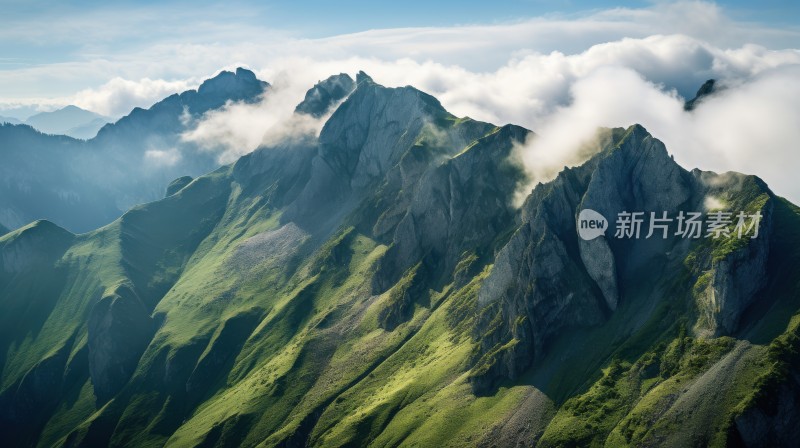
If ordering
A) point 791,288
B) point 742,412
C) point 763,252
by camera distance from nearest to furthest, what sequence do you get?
point 742,412 → point 791,288 → point 763,252

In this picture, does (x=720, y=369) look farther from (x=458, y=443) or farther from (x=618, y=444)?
(x=458, y=443)

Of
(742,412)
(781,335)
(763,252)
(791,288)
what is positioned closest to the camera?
(742,412)

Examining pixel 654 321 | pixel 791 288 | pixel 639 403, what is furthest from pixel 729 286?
pixel 639 403

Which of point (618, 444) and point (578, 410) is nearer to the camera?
point (618, 444)

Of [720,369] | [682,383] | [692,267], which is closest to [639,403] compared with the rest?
[682,383]

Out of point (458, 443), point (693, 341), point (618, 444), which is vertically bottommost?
point (458, 443)

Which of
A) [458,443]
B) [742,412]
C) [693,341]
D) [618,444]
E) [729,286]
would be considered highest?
[729,286]

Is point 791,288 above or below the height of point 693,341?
above

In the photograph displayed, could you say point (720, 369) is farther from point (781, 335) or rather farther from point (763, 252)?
point (763, 252)

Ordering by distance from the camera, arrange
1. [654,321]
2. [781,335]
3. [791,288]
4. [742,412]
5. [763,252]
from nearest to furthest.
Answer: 1. [742,412]
2. [781,335]
3. [791,288]
4. [763,252]
5. [654,321]
